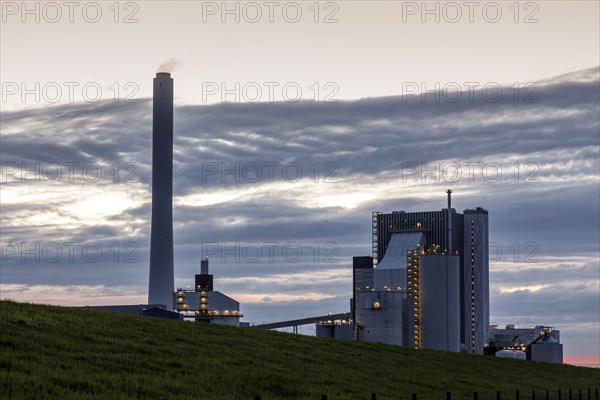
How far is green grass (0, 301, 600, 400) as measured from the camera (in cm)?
2894

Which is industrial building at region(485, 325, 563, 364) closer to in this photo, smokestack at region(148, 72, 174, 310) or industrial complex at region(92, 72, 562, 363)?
industrial complex at region(92, 72, 562, 363)

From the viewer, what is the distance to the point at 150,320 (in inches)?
1935

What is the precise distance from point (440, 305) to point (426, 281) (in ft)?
13.2

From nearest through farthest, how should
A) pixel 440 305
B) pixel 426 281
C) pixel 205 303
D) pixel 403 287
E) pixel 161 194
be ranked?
pixel 161 194 < pixel 440 305 < pixel 426 281 < pixel 403 287 < pixel 205 303

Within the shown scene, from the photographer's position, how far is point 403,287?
13938 cm

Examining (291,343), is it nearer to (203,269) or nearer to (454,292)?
(454,292)

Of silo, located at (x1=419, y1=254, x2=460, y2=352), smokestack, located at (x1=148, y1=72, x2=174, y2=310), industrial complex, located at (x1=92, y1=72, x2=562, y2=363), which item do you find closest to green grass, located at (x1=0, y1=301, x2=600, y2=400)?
industrial complex, located at (x1=92, y1=72, x2=562, y2=363)

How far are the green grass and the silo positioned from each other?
69.6 metres

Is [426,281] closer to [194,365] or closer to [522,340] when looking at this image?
[522,340]

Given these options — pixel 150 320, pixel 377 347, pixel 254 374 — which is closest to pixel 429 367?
pixel 377 347

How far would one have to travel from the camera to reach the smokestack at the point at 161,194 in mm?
125750

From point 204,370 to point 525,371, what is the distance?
36306 mm

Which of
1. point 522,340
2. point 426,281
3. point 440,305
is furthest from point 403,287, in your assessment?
point 522,340

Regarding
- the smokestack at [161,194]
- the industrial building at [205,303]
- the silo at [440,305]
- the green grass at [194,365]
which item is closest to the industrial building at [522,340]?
the silo at [440,305]
